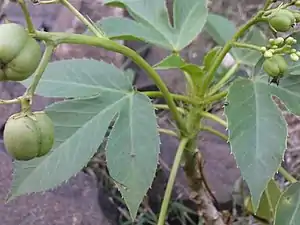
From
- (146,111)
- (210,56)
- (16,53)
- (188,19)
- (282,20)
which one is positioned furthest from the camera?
(188,19)

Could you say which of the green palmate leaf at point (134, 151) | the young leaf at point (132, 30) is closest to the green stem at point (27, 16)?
the green palmate leaf at point (134, 151)

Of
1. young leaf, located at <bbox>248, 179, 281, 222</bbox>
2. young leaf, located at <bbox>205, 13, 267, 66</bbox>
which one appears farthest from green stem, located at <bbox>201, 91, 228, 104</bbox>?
young leaf, located at <bbox>205, 13, 267, 66</bbox>

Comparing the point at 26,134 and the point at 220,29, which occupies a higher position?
the point at 26,134

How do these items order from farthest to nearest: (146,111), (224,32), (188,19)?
(224,32)
(188,19)
(146,111)

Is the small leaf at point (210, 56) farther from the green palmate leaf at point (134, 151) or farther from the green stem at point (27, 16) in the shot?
the green stem at point (27, 16)

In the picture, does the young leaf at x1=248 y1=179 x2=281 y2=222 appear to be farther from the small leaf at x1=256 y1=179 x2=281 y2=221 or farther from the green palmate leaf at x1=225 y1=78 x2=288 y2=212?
the green palmate leaf at x1=225 y1=78 x2=288 y2=212

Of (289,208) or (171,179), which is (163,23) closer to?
(171,179)

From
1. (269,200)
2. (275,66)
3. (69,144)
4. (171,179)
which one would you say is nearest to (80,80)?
(69,144)
